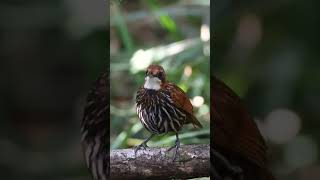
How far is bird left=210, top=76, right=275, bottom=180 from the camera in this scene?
4.38ft

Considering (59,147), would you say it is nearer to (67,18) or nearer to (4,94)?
(4,94)

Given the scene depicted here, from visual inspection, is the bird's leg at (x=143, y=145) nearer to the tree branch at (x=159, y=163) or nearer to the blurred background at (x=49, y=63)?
the tree branch at (x=159, y=163)

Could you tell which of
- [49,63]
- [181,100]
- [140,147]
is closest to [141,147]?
[140,147]

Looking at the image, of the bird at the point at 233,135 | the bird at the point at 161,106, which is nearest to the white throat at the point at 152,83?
the bird at the point at 161,106

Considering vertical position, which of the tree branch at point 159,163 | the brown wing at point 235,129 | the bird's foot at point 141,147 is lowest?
the tree branch at point 159,163

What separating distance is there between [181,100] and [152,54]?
110mm

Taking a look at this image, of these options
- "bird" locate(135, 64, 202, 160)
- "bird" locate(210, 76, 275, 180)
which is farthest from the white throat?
"bird" locate(210, 76, 275, 180)

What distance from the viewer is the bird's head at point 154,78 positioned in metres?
1.34

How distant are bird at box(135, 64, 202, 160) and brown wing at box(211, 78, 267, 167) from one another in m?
0.05

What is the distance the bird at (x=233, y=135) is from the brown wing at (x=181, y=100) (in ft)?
0.14

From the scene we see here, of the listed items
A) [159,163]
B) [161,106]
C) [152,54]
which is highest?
[152,54]

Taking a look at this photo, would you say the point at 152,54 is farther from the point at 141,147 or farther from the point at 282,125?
the point at 282,125

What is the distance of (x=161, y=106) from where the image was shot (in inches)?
53.1

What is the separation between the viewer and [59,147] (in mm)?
1340
